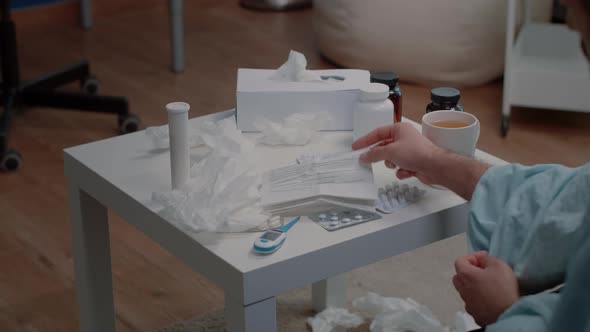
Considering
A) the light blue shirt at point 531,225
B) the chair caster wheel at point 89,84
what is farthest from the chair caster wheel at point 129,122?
the light blue shirt at point 531,225

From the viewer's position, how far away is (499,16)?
9.95 ft

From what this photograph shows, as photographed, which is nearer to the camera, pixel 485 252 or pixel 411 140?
pixel 485 252

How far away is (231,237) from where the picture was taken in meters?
1.29

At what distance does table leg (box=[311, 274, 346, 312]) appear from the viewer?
1909mm

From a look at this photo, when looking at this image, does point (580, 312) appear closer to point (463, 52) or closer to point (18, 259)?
point (18, 259)

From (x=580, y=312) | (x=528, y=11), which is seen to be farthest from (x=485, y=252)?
(x=528, y=11)

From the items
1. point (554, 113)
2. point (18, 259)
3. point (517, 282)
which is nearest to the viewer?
point (517, 282)

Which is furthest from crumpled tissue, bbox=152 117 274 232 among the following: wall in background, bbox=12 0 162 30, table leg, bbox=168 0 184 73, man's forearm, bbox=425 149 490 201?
wall in background, bbox=12 0 162 30

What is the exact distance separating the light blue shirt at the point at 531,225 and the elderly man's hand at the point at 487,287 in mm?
36

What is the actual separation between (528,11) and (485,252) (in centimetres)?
206

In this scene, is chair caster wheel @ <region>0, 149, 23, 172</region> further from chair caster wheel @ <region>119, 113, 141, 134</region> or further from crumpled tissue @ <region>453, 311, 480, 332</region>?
crumpled tissue @ <region>453, 311, 480, 332</region>

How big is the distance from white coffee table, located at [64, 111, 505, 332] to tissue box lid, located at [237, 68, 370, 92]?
8cm

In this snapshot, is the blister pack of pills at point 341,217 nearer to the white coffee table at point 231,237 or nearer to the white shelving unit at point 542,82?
the white coffee table at point 231,237

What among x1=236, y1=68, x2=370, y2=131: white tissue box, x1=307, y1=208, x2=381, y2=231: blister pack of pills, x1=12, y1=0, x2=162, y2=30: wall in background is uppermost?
x1=236, y1=68, x2=370, y2=131: white tissue box
